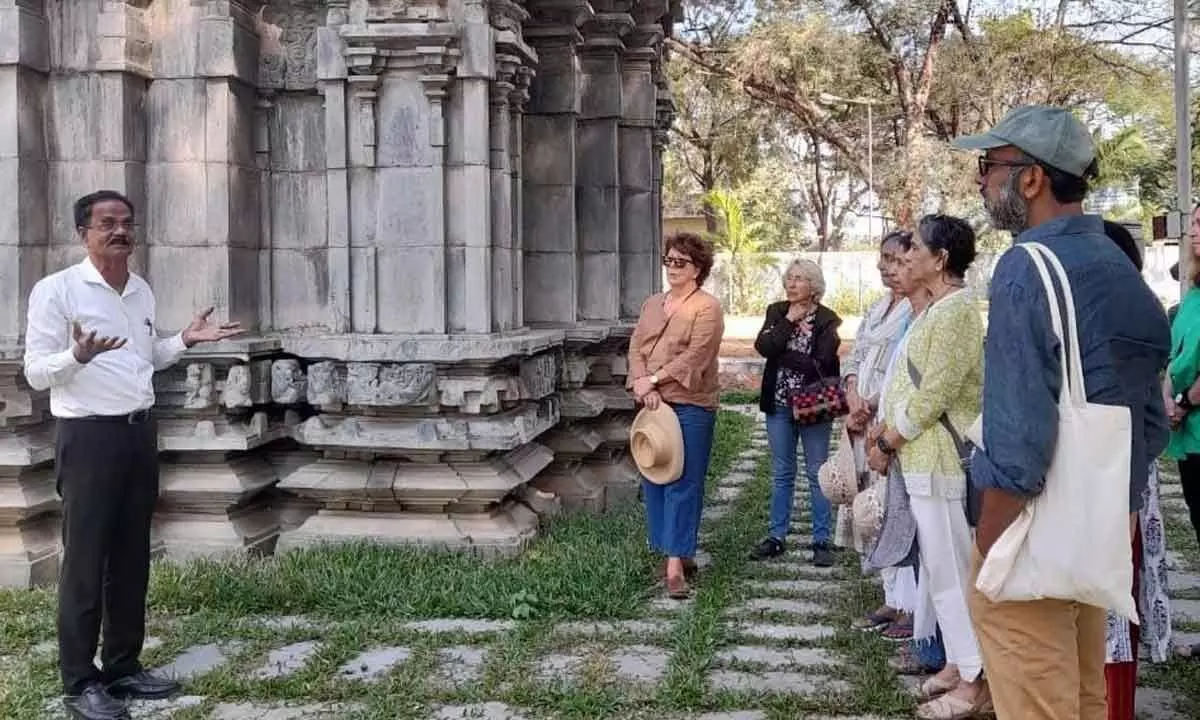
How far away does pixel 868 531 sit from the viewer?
4.72 meters

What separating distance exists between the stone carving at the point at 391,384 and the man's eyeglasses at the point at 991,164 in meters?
3.64

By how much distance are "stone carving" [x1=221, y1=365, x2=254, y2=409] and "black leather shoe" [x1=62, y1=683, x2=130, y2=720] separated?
7.10 feet

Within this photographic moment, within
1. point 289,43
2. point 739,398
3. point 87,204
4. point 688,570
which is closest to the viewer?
point 87,204

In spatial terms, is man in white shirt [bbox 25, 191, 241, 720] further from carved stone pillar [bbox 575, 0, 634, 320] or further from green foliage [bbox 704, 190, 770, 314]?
green foliage [bbox 704, 190, 770, 314]

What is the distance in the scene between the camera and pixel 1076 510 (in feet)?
8.55

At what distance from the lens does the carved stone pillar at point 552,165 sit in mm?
7789

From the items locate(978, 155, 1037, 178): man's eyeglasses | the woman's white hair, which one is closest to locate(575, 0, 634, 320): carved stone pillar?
the woman's white hair

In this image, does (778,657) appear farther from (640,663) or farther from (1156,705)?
(1156,705)

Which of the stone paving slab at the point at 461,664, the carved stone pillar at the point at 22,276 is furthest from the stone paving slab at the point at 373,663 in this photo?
the carved stone pillar at the point at 22,276

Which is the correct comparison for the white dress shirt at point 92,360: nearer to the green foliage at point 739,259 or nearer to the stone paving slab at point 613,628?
the stone paving slab at point 613,628

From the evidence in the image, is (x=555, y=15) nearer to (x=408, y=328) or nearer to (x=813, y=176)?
(x=408, y=328)

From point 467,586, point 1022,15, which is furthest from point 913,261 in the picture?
point 1022,15

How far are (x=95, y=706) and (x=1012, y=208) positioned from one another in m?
3.46

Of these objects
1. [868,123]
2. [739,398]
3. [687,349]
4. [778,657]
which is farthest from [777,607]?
[868,123]
